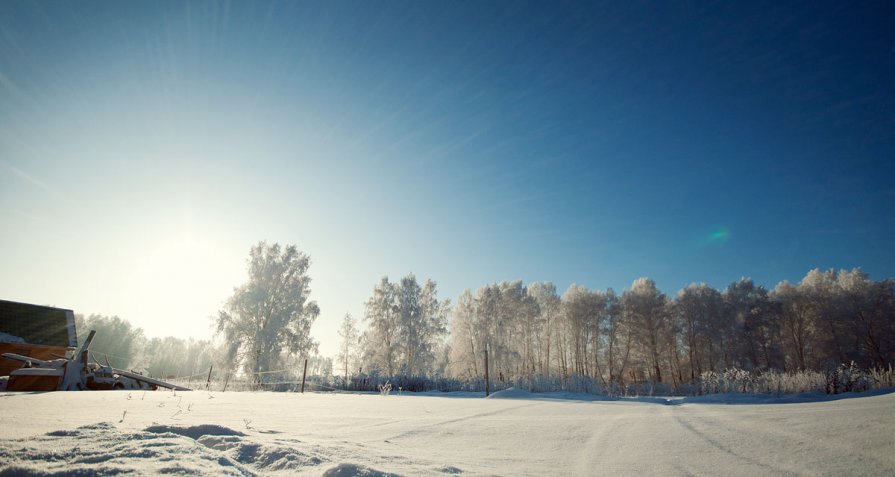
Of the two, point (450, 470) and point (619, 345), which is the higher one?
point (450, 470)

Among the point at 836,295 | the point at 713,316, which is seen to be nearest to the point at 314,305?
the point at 713,316

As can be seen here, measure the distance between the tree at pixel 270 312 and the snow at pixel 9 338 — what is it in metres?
8.83

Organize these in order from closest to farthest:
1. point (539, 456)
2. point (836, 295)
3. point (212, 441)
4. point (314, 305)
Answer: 1. point (212, 441)
2. point (539, 456)
3. point (314, 305)
4. point (836, 295)

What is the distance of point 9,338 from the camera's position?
53.2ft

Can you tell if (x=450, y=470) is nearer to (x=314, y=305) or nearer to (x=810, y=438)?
(x=810, y=438)

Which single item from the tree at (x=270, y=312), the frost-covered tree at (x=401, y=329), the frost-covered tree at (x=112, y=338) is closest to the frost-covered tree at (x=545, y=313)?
the frost-covered tree at (x=401, y=329)

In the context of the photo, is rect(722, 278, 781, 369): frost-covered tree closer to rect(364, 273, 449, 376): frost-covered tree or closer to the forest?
the forest

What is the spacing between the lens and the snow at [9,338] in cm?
1577

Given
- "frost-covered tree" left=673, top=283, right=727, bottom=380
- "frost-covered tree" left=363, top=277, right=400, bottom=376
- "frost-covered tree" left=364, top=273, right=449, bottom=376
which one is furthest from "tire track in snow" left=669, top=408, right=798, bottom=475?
"frost-covered tree" left=673, top=283, right=727, bottom=380

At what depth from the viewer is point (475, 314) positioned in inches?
1377

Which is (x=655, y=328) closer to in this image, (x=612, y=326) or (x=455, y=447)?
(x=612, y=326)

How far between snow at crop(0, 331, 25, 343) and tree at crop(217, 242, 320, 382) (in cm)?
883

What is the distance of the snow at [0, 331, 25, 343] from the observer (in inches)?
621

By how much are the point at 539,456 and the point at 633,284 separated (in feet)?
118
